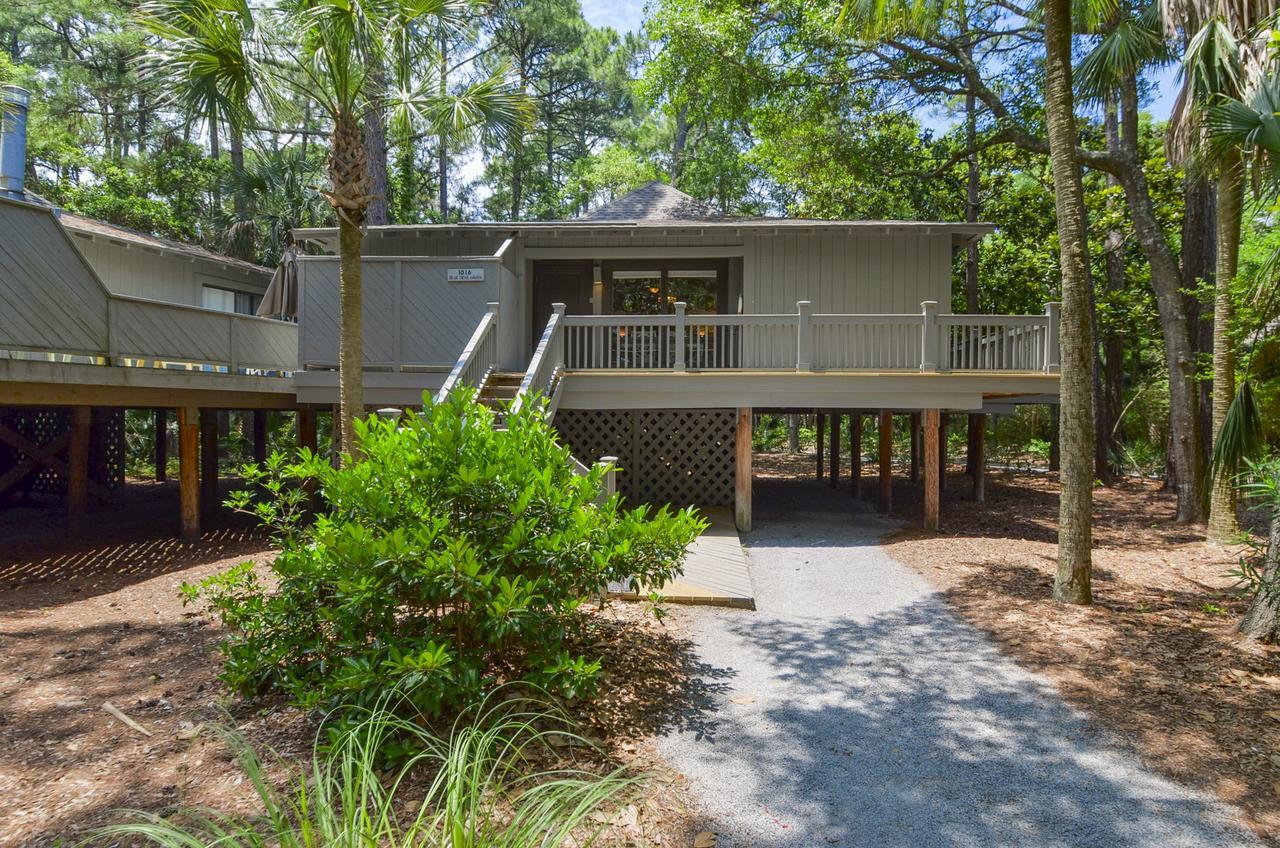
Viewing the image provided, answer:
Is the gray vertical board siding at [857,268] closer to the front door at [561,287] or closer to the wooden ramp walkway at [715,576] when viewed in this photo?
the front door at [561,287]

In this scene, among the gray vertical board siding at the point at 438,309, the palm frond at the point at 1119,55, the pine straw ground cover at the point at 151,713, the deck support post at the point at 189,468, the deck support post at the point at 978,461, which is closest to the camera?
the pine straw ground cover at the point at 151,713

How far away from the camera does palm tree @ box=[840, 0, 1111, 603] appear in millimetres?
6820

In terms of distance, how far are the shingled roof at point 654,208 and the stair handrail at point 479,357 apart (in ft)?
14.6

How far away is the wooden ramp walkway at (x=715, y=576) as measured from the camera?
726 centimetres

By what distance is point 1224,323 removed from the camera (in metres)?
9.37

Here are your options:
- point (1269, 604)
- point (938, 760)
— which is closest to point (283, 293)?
point (938, 760)

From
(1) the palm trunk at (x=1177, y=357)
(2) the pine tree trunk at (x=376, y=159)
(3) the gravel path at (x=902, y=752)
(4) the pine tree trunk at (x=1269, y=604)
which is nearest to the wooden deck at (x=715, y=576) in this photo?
(3) the gravel path at (x=902, y=752)

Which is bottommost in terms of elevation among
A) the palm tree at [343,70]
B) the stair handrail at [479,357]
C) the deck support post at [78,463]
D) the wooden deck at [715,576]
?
the wooden deck at [715,576]

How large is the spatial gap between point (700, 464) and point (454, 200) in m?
26.5

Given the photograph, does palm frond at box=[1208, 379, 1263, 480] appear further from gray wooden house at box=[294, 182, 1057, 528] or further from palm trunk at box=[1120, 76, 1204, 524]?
palm trunk at box=[1120, 76, 1204, 524]

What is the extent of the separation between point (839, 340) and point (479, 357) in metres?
5.61

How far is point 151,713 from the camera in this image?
444 cm

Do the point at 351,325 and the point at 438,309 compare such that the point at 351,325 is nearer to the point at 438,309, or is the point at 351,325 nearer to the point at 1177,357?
the point at 438,309

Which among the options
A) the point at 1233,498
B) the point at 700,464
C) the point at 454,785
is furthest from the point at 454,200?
the point at 454,785
